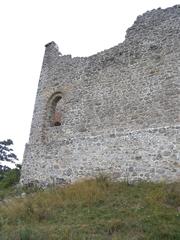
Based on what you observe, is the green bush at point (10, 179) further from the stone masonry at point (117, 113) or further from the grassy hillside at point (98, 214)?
the grassy hillside at point (98, 214)

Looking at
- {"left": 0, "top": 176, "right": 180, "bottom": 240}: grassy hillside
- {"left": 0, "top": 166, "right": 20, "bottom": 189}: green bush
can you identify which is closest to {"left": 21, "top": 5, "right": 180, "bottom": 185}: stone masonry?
{"left": 0, "top": 176, "right": 180, "bottom": 240}: grassy hillside

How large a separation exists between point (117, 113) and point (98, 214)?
4992mm

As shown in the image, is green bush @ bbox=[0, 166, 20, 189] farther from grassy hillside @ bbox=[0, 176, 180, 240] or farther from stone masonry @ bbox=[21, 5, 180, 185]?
grassy hillside @ bbox=[0, 176, 180, 240]

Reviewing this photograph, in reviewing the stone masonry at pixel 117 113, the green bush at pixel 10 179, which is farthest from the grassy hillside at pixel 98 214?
the green bush at pixel 10 179

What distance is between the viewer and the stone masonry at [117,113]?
11594 millimetres

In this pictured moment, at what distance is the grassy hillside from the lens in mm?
7468

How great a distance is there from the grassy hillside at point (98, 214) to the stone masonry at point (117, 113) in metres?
1.09

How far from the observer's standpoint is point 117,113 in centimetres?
1302

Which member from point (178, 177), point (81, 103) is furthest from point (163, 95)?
point (81, 103)

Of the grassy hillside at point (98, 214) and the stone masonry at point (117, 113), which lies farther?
the stone masonry at point (117, 113)

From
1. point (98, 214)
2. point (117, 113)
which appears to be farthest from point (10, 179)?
point (98, 214)

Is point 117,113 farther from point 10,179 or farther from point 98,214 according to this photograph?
point 10,179

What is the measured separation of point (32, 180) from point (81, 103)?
3.85 m

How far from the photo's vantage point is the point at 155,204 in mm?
8844
